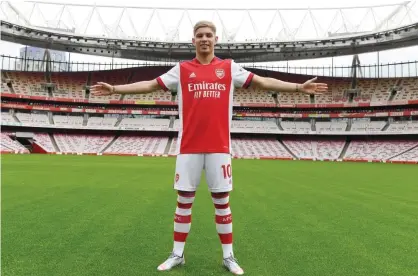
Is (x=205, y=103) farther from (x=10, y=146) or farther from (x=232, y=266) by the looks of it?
(x=10, y=146)

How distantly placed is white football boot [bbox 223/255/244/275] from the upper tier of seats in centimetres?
4899

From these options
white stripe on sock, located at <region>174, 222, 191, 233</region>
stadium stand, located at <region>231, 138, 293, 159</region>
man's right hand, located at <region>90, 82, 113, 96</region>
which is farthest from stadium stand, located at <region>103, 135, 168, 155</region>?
white stripe on sock, located at <region>174, 222, 191, 233</region>

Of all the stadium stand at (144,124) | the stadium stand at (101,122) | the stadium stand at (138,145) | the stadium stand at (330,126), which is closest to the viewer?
the stadium stand at (138,145)

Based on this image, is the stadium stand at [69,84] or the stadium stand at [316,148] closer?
the stadium stand at [316,148]

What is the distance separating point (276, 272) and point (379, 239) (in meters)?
2.50

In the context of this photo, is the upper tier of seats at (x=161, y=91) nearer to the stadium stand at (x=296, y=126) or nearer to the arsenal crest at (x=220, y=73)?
the stadium stand at (x=296, y=126)

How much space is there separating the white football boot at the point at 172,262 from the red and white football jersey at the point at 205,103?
3.99ft

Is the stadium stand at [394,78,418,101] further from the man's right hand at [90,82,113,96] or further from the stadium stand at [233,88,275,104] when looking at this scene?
the man's right hand at [90,82,113,96]

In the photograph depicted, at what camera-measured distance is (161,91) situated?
55000 mm

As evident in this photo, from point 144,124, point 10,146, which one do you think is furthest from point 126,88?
point 144,124

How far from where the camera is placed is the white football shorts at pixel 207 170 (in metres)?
3.87

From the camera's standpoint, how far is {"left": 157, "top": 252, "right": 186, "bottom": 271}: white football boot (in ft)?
12.1

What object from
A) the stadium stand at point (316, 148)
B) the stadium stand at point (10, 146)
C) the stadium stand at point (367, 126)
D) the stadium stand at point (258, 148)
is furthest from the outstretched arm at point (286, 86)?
the stadium stand at point (367, 126)

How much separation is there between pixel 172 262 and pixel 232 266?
2.22 ft
